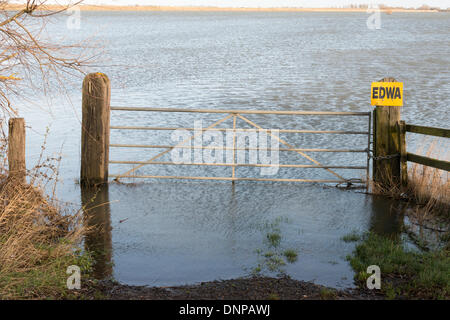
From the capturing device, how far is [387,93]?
8914mm

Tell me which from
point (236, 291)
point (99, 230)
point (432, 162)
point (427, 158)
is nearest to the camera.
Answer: point (236, 291)

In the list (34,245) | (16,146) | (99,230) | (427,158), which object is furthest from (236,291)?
(427,158)

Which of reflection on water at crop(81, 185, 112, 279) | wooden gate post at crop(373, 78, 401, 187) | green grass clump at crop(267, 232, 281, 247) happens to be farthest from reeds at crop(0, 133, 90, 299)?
wooden gate post at crop(373, 78, 401, 187)

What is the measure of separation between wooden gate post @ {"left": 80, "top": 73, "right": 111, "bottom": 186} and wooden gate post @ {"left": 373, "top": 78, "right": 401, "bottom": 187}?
4.53 m

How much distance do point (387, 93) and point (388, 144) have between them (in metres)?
0.84

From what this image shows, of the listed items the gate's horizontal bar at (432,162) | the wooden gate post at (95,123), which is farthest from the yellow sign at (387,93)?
the wooden gate post at (95,123)

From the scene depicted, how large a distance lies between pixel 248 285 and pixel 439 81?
24378mm

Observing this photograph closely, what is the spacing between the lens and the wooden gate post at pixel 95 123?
29.6 feet

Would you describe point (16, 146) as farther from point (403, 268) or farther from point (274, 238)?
point (403, 268)

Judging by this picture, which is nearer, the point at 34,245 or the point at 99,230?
the point at 34,245

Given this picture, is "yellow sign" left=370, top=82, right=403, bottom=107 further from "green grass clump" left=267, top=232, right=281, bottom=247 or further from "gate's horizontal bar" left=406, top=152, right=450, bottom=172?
"green grass clump" left=267, top=232, right=281, bottom=247

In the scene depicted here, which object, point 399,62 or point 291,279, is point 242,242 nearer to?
point 291,279

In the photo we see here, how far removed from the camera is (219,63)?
36.5 meters
